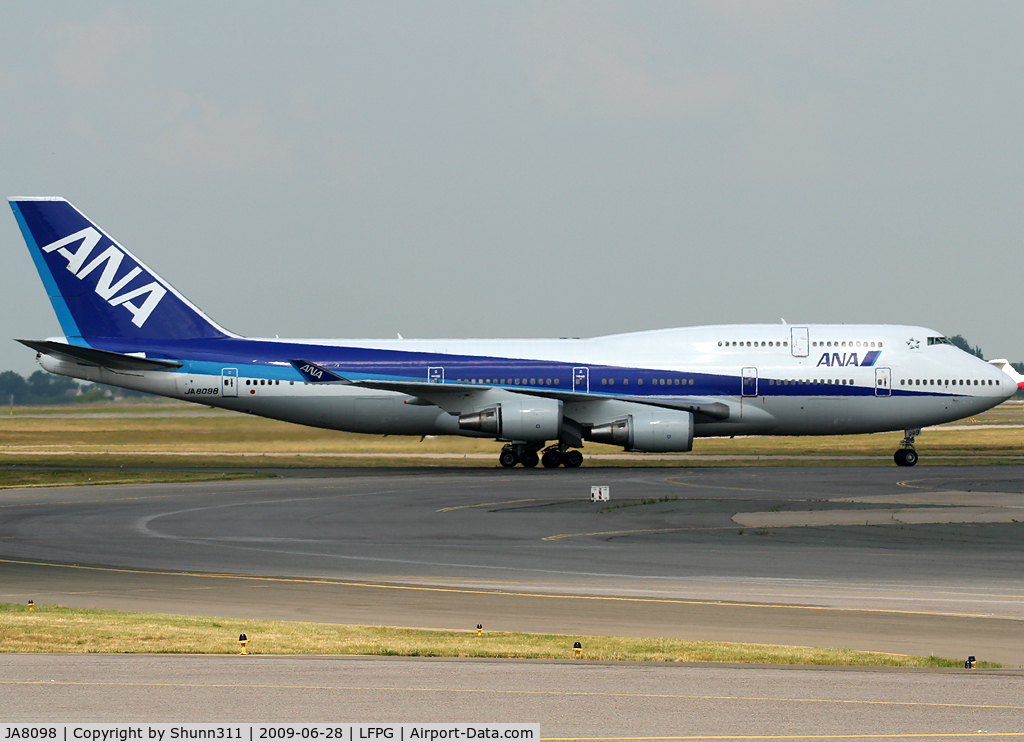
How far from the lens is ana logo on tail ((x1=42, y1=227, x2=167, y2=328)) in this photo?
1908 inches

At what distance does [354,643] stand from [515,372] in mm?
33175

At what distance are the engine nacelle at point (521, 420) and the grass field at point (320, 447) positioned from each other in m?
4.10

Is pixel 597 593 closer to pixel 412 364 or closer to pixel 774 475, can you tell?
pixel 774 475

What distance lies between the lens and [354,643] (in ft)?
46.3

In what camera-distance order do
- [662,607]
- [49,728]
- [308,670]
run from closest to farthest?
[49,728] → [308,670] → [662,607]

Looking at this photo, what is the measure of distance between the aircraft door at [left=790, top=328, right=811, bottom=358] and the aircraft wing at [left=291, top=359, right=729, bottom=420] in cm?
377

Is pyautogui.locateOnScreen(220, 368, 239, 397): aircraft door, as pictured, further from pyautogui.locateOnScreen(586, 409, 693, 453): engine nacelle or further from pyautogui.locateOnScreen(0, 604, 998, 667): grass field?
pyautogui.locateOnScreen(0, 604, 998, 667): grass field

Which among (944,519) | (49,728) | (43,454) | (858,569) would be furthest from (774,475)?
(43,454)

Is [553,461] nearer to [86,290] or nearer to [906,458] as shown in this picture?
[906,458]

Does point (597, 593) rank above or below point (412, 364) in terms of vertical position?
below

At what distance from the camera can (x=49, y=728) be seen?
9.80 metres

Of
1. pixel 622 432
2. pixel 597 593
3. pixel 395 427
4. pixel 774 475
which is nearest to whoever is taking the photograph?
pixel 597 593

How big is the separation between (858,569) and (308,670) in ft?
38.4

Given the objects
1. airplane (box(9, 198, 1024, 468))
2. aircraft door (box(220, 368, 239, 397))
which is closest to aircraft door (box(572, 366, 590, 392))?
airplane (box(9, 198, 1024, 468))
